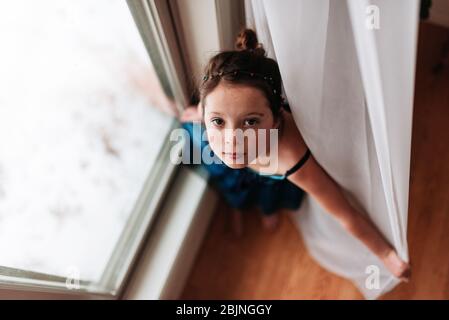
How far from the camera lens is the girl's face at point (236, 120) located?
2.32 ft

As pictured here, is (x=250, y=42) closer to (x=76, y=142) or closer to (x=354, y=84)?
(x=354, y=84)

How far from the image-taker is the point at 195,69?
95 cm

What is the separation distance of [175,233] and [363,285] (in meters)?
0.53

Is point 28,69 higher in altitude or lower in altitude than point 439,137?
higher

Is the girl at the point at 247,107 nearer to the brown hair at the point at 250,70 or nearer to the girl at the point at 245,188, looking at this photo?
the brown hair at the point at 250,70

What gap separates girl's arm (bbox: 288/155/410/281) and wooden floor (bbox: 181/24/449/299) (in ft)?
0.59

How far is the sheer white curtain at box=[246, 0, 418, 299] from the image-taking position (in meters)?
0.51

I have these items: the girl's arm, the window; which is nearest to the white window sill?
the window

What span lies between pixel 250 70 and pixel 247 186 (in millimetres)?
462

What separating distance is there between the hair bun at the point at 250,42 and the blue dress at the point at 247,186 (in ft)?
0.96

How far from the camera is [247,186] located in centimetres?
112

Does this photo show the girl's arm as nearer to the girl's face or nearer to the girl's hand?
the girl's hand
